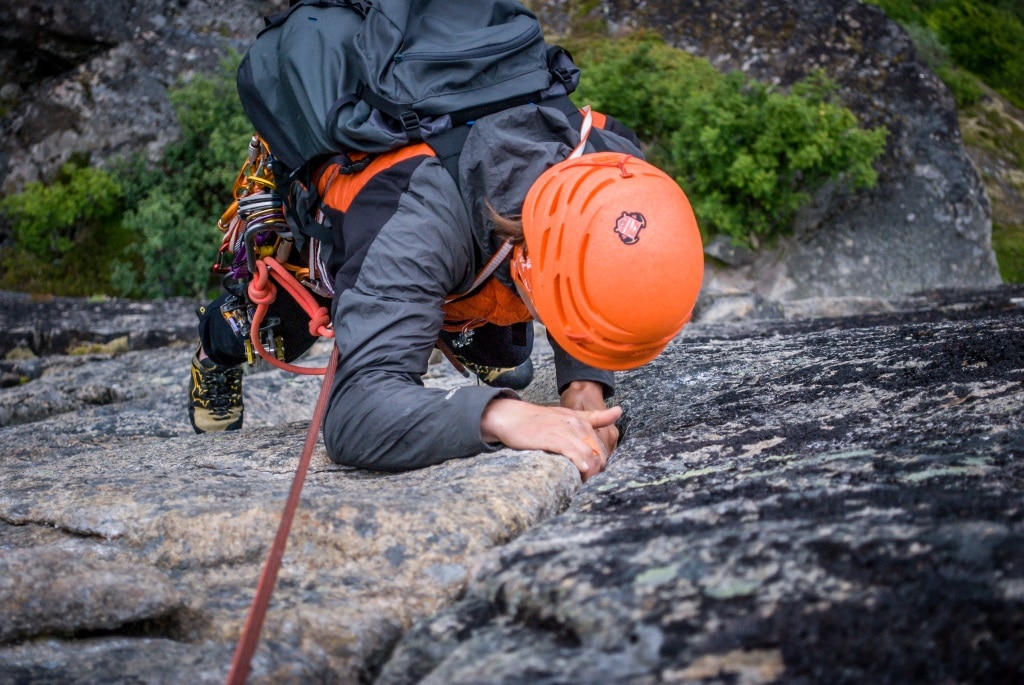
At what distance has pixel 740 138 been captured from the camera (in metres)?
8.73

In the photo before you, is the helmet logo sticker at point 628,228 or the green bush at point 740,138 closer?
the helmet logo sticker at point 628,228

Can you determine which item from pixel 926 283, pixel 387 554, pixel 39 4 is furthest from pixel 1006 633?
pixel 39 4

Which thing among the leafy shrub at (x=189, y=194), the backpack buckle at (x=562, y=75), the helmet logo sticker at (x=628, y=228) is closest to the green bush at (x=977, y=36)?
the leafy shrub at (x=189, y=194)

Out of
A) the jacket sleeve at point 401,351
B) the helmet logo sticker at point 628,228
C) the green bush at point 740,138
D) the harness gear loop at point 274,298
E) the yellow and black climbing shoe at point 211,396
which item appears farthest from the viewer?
the green bush at point 740,138

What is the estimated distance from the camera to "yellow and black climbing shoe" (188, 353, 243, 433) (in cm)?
446

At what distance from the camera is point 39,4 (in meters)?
10.3

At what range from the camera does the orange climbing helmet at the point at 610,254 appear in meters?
2.65

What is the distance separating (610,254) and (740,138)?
6543 millimetres

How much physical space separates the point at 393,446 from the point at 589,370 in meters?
0.84

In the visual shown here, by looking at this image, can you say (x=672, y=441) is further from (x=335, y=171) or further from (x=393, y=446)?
(x=335, y=171)

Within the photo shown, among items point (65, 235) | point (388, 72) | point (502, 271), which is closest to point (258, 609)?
point (502, 271)

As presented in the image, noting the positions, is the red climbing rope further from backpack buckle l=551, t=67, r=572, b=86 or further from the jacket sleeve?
backpack buckle l=551, t=67, r=572, b=86

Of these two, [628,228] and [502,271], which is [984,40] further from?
[628,228]

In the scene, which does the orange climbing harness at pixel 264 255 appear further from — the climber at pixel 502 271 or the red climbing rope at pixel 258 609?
the red climbing rope at pixel 258 609
